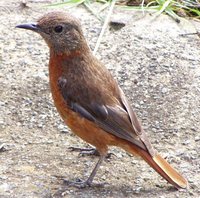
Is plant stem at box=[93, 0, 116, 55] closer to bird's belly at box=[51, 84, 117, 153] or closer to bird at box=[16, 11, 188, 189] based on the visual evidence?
bird at box=[16, 11, 188, 189]

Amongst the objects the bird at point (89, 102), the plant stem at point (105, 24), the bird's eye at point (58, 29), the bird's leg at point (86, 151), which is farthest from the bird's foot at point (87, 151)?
the plant stem at point (105, 24)

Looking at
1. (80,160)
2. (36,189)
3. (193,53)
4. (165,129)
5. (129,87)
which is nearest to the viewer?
(36,189)

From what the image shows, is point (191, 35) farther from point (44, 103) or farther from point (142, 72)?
point (44, 103)

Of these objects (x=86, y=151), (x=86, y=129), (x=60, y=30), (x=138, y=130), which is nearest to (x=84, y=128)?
(x=86, y=129)

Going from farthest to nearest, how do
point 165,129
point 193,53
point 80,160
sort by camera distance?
point 193,53 → point 165,129 → point 80,160

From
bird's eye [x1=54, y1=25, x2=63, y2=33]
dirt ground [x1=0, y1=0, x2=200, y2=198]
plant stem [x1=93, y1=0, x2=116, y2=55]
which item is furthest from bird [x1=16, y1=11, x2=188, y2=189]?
→ plant stem [x1=93, y1=0, x2=116, y2=55]

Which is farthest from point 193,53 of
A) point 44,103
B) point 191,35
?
point 44,103

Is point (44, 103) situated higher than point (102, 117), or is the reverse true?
point (102, 117)

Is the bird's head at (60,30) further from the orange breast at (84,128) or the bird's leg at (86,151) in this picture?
the bird's leg at (86,151)
